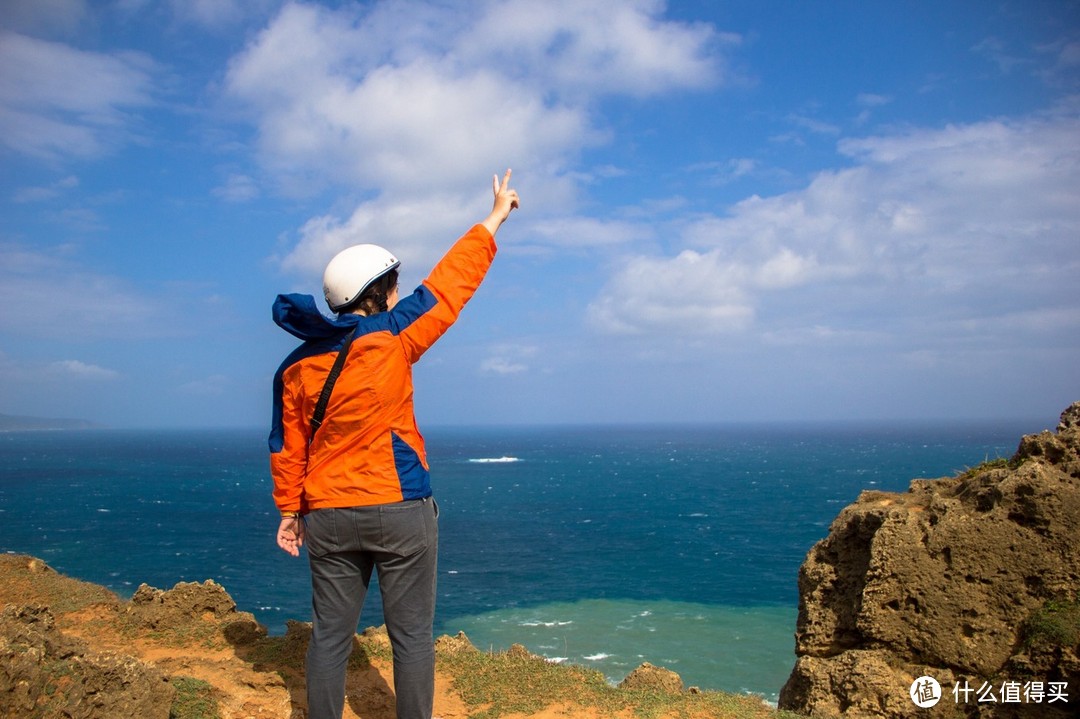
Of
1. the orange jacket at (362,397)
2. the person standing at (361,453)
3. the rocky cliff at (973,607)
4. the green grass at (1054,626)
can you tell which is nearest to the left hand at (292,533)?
the person standing at (361,453)

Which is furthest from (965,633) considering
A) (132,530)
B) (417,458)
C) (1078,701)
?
(132,530)

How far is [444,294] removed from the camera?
432cm

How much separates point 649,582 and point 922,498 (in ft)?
105

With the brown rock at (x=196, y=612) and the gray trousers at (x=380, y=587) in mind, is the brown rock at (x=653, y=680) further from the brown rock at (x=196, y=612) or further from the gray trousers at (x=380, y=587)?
the brown rock at (x=196, y=612)

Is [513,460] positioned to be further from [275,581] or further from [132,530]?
[275,581]

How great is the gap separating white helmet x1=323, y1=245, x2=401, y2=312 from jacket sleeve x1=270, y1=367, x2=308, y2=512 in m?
0.61

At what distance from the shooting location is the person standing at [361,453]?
417 cm

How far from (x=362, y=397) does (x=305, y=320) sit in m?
0.56

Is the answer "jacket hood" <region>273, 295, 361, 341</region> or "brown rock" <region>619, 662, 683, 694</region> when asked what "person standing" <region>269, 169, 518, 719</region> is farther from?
"brown rock" <region>619, 662, 683, 694</region>

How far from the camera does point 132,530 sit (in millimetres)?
52469

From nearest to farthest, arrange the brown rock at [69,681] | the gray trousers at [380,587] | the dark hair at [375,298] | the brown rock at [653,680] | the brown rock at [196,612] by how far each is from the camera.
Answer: the brown rock at [69,681]
the gray trousers at [380,587]
the dark hair at [375,298]
the brown rock at [653,680]
the brown rock at [196,612]

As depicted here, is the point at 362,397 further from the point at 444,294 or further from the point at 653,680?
the point at 653,680

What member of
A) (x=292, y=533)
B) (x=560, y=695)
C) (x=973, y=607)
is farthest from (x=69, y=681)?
(x=973, y=607)

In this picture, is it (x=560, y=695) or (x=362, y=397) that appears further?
(x=560, y=695)
